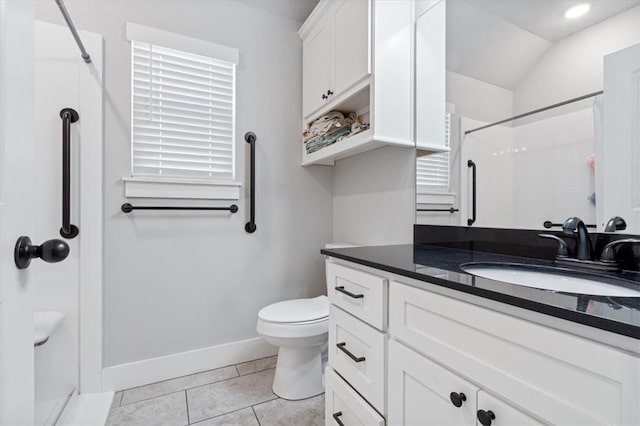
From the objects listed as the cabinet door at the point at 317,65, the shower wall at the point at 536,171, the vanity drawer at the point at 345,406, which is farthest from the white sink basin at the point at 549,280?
the cabinet door at the point at 317,65

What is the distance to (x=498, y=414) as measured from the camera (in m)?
0.62

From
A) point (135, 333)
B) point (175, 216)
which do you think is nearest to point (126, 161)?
point (175, 216)

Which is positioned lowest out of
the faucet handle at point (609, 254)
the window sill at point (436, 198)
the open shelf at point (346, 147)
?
the faucet handle at point (609, 254)

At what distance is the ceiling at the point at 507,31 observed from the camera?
105 centimetres

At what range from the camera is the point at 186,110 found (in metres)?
1.89

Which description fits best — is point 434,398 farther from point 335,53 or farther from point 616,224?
point 335,53

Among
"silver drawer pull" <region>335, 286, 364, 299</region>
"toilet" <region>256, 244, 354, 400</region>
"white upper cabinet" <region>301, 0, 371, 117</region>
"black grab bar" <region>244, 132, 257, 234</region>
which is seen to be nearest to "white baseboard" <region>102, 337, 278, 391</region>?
"toilet" <region>256, 244, 354, 400</region>

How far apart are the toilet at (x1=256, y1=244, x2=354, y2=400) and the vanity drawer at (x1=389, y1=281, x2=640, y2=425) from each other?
0.86m

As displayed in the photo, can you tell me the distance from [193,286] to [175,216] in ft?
1.50

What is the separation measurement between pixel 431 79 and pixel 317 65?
31.3 inches

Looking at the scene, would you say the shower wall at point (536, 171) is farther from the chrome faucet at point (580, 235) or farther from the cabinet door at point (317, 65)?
the cabinet door at point (317, 65)

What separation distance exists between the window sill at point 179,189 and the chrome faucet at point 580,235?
171 centimetres

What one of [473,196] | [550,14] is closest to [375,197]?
[473,196]

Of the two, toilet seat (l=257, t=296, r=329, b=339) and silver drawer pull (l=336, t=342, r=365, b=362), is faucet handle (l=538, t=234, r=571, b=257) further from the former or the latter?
toilet seat (l=257, t=296, r=329, b=339)
